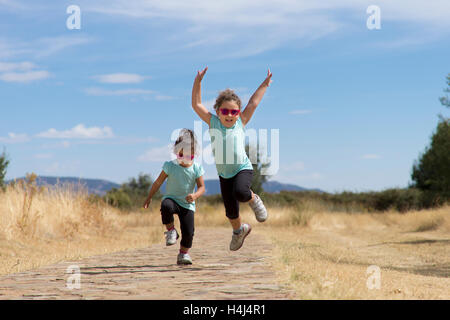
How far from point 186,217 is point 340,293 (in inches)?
118

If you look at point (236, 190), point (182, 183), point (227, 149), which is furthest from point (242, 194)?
point (182, 183)

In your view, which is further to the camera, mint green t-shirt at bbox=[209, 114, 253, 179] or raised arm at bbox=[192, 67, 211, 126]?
raised arm at bbox=[192, 67, 211, 126]

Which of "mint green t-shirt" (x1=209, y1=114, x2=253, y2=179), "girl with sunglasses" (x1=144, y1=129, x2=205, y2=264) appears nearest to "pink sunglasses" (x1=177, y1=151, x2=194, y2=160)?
"girl with sunglasses" (x1=144, y1=129, x2=205, y2=264)

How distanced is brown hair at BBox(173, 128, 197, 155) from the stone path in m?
1.61

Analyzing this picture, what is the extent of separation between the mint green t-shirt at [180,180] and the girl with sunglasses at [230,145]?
71cm

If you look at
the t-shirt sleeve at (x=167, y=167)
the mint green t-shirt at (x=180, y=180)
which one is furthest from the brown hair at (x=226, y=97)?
the t-shirt sleeve at (x=167, y=167)

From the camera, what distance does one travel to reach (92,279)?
6.19m

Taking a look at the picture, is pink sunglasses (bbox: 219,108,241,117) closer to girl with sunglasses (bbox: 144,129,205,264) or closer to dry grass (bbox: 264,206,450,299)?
girl with sunglasses (bbox: 144,129,205,264)

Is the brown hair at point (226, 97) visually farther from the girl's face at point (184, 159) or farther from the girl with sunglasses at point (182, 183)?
the girl's face at point (184, 159)

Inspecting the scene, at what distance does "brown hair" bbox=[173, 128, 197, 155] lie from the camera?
719 cm

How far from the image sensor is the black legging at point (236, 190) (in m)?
6.25
